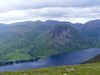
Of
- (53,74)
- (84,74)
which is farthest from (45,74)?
(84,74)

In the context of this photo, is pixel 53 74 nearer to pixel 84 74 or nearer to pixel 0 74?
pixel 84 74

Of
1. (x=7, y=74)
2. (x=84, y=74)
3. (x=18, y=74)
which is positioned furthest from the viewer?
(x=7, y=74)

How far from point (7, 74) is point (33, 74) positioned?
26887mm

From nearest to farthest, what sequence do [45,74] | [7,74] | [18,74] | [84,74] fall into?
[84,74] → [45,74] → [18,74] → [7,74]

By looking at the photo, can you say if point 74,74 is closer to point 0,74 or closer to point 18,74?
point 18,74

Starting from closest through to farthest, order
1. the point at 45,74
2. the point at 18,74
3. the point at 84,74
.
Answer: the point at 84,74, the point at 45,74, the point at 18,74

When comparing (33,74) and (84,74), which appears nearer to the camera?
(84,74)

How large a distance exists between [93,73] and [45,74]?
29888mm

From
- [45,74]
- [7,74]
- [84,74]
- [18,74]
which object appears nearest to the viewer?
[84,74]

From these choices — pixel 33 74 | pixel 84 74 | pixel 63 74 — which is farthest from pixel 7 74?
pixel 84 74

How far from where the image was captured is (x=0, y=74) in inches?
4414

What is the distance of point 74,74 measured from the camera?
285 ft

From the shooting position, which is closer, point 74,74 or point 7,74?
point 74,74

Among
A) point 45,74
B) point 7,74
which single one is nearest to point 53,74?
point 45,74
